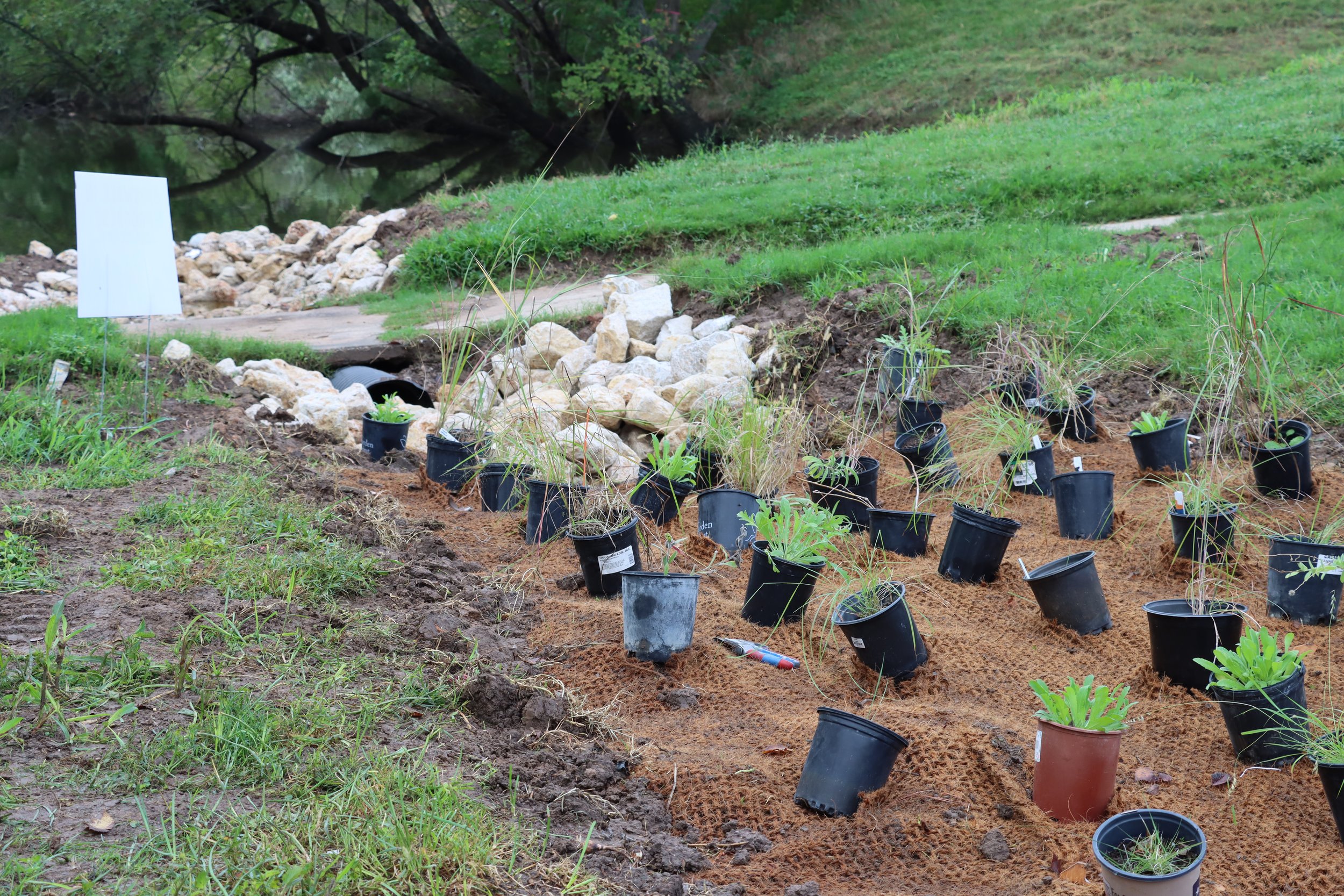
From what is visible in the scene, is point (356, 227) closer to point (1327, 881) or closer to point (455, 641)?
point (455, 641)

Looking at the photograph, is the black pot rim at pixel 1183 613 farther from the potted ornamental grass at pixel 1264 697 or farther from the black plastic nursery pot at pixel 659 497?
the black plastic nursery pot at pixel 659 497

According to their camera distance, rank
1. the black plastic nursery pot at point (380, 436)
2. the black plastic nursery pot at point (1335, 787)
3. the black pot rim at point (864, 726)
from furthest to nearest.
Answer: the black plastic nursery pot at point (380, 436), the black pot rim at point (864, 726), the black plastic nursery pot at point (1335, 787)

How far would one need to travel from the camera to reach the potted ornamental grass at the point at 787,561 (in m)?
3.23

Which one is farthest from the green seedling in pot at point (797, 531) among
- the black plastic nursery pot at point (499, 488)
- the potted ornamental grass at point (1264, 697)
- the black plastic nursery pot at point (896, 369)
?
the black plastic nursery pot at point (896, 369)

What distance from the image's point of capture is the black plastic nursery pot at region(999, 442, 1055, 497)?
4441 mm

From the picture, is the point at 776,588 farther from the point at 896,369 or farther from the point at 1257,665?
the point at 896,369

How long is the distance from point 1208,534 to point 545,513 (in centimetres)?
247

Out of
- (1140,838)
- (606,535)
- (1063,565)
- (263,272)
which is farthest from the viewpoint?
(263,272)

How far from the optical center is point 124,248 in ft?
15.6

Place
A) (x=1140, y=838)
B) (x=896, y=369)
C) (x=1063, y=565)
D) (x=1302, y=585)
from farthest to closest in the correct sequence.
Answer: (x=896, y=369) < (x=1063, y=565) < (x=1302, y=585) < (x=1140, y=838)

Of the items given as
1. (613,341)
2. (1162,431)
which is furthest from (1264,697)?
(613,341)

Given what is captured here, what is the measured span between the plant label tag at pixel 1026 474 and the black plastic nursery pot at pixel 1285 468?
85cm

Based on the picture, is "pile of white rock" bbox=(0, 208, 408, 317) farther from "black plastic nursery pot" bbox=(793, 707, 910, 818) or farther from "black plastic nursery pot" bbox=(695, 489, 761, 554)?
"black plastic nursery pot" bbox=(793, 707, 910, 818)

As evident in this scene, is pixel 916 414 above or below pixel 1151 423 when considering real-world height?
below
